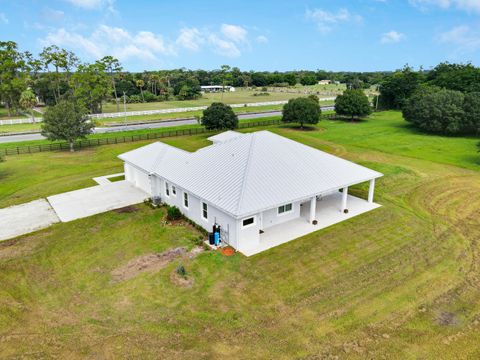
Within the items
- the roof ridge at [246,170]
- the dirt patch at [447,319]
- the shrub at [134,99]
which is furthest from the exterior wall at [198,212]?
the shrub at [134,99]

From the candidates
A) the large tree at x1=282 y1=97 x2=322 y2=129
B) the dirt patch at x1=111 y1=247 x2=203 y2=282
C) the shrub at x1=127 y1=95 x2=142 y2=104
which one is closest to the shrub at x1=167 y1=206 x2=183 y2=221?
the dirt patch at x1=111 y1=247 x2=203 y2=282

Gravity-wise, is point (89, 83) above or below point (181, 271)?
above

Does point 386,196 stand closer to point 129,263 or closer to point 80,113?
point 129,263

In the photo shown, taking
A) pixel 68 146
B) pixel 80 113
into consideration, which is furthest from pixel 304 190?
pixel 68 146

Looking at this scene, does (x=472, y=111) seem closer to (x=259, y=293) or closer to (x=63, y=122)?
(x=259, y=293)

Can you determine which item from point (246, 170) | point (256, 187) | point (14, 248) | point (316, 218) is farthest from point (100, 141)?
point (316, 218)

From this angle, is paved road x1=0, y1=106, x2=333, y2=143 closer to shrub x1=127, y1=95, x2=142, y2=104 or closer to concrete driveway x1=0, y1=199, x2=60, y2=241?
concrete driveway x1=0, y1=199, x2=60, y2=241

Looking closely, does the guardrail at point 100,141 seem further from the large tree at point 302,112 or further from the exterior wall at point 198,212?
the exterior wall at point 198,212
